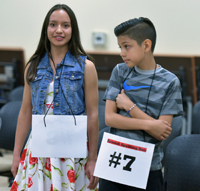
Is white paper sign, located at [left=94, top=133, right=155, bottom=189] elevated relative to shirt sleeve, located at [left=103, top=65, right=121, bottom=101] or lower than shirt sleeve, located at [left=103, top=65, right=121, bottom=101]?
lower

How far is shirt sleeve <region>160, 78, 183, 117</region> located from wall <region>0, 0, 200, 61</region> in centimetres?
356

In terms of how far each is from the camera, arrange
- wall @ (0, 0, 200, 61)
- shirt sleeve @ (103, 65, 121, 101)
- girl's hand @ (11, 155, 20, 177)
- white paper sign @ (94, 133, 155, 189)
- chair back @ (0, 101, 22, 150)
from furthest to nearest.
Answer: wall @ (0, 0, 200, 61) < chair back @ (0, 101, 22, 150) < girl's hand @ (11, 155, 20, 177) < shirt sleeve @ (103, 65, 121, 101) < white paper sign @ (94, 133, 155, 189)

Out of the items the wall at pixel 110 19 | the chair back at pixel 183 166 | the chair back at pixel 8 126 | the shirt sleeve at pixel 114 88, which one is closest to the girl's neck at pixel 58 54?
the shirt sleeve at pixel 114 88

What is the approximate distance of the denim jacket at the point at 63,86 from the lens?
1.55 m

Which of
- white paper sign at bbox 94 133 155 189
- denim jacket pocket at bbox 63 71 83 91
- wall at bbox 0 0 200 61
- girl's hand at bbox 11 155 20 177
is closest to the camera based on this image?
white paper sign at bbox 94 133 155 189

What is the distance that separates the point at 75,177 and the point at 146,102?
505 mm

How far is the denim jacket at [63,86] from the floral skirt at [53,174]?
0.75 feet

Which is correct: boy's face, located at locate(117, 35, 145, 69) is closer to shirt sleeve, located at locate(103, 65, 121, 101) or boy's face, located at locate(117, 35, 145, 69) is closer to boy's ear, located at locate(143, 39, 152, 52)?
boy's ear, located at locate(143, 39, 152, 52)

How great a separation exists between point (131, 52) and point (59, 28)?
1.28 ft

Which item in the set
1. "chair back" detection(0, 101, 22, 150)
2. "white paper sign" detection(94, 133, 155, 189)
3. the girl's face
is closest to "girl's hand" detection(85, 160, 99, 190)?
"white paper sign" detection(94, 133, 155, 189)

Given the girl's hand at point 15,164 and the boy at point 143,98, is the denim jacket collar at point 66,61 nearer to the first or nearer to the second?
the boy at point 143,98

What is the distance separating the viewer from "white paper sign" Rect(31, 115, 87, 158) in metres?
1.48

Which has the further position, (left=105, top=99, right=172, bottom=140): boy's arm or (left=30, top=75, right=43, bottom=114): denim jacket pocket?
(left=30, top=75, right=43, bottom=114): denim jacket pocket

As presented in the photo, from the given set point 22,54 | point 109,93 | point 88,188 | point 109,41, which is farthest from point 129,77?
point 22,54
